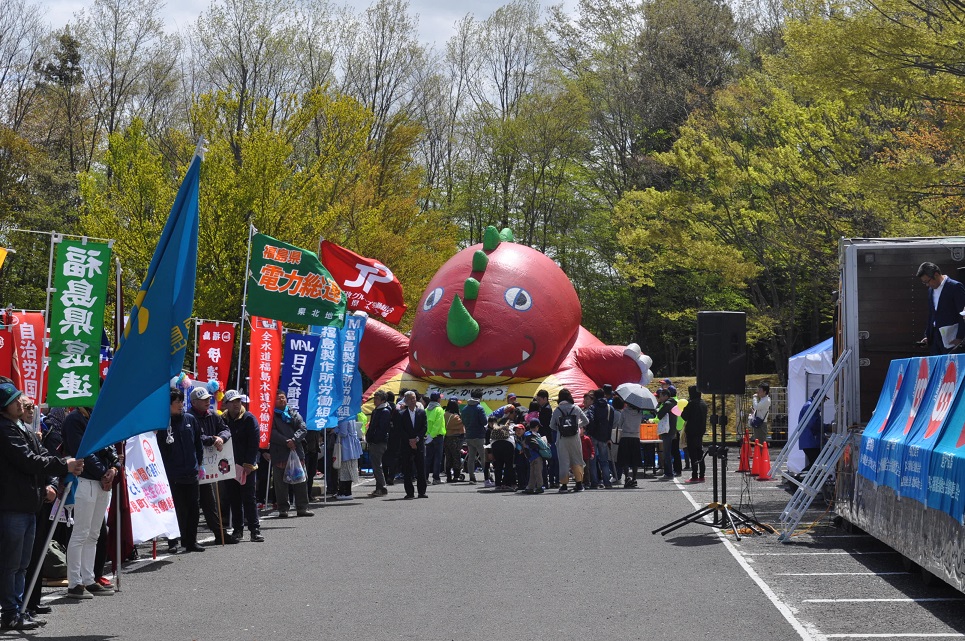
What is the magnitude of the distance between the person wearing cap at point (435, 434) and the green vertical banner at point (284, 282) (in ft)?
16.2

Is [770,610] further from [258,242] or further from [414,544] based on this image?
[258,242]

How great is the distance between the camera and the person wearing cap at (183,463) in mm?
10805

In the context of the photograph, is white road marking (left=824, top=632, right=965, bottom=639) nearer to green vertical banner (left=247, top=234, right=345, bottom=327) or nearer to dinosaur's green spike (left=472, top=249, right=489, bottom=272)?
green vertical banner (left=247, top=234, right=345, bottom=327)

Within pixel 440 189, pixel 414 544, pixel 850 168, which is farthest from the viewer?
pixel 440 189

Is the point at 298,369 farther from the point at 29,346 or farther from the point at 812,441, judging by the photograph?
the point at 812,441

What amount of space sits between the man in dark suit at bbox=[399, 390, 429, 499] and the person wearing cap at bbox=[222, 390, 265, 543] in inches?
182

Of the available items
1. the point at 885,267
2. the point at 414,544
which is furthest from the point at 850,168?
the point at 414,544

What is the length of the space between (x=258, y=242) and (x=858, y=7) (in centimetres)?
997

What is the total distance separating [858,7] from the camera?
17.3m

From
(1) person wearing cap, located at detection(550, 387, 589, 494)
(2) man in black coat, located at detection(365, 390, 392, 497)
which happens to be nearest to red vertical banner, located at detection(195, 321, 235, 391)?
(2) man in black coat, located at detection(365, 390, 392, 497)

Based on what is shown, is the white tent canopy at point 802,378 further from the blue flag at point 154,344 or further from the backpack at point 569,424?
the blue flag at point 154,344

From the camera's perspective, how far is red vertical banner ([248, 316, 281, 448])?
13.7 metres

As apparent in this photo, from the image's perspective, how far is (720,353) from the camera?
12773 mm

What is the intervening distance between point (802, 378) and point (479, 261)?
883cm
